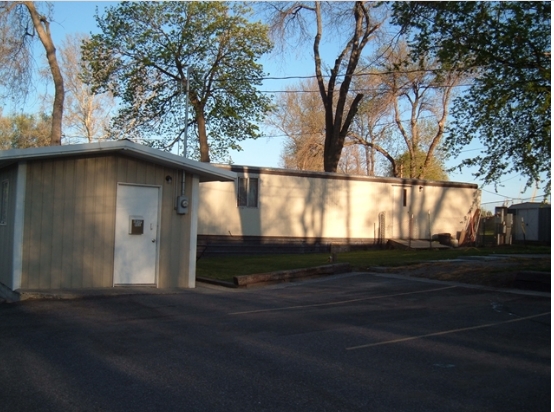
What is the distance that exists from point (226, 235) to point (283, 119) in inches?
1106

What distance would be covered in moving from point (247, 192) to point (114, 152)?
10.3 metres

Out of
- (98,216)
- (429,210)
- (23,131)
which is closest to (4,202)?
(98,216)

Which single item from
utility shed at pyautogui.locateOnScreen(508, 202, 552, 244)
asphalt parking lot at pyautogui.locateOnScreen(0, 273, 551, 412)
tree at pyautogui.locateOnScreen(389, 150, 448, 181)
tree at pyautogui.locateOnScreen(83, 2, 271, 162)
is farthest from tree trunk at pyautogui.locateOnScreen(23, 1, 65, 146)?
tree at pyautogui.locateOnScreen(389, 150, 448, 181)

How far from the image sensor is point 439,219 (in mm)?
27156

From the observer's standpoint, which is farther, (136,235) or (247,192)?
(247,192)

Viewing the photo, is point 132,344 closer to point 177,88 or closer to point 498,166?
point 498,166

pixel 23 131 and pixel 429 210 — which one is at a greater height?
pixel 23 131

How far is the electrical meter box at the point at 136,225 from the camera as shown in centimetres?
1310

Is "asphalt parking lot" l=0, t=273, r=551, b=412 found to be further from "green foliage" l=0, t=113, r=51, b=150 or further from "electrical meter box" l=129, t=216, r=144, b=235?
"green foliage" l=0, t=113, r=51, b=150

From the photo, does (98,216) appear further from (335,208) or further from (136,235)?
(335,208)

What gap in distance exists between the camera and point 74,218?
1254 cm

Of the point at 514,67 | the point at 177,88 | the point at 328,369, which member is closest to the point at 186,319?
the point at 328,369

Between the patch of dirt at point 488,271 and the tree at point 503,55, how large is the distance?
8.12 feet

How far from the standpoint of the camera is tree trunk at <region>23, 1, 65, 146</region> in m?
26.8
